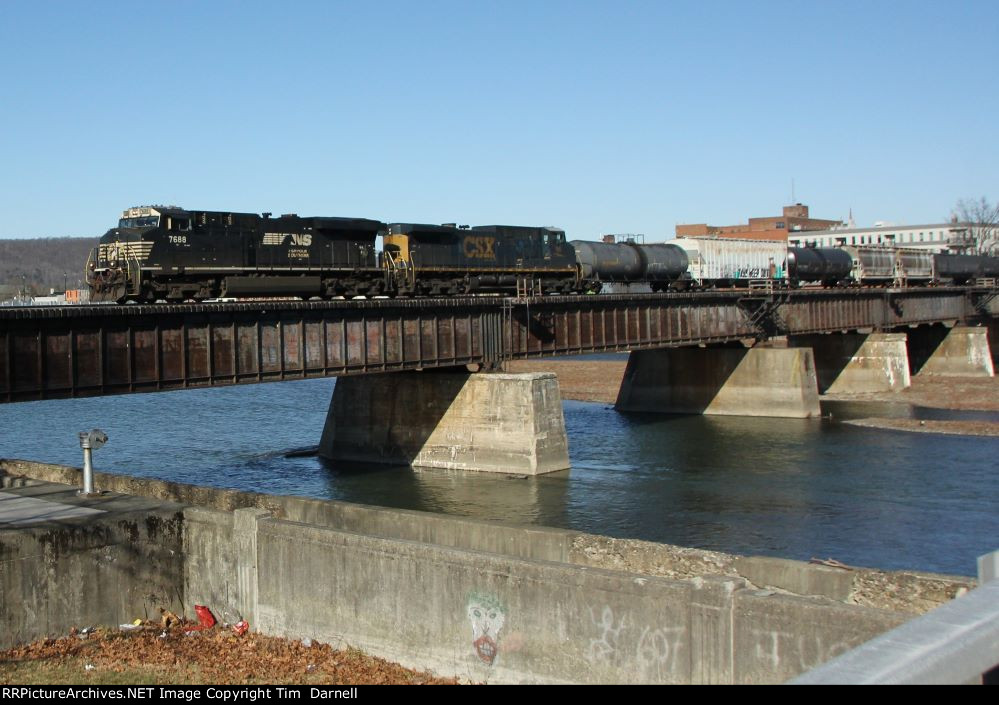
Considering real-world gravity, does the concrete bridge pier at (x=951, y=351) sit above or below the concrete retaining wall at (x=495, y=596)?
above

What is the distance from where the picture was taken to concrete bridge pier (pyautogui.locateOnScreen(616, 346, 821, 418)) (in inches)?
2224

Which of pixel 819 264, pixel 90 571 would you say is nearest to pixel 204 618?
pixel 90 571

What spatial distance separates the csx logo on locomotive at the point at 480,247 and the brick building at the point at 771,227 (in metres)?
113

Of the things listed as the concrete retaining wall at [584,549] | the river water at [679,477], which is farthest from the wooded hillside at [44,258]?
the concrete retaining wall at [584,549]

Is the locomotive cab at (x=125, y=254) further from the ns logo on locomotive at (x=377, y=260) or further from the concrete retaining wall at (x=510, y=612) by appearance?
the concrete retaining wall at (x=510, y=612)

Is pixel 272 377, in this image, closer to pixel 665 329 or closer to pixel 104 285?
pixel 104 285

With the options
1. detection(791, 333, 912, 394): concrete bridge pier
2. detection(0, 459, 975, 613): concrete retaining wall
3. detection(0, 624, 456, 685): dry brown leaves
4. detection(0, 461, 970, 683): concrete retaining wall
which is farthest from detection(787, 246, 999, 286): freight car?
detection(0, 624, 456, 685): dry brown leaves

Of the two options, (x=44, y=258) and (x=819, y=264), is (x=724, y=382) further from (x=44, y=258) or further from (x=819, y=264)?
(x=44, y=258)

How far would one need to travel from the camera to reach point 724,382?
5844cm

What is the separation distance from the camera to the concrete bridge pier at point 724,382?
185ft

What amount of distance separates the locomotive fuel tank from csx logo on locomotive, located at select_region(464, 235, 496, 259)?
27.0m

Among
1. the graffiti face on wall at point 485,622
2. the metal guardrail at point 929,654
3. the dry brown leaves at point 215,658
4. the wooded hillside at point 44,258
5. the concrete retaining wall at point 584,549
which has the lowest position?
the dry brown leaves at point 215,658

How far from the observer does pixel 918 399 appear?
64.1 metres

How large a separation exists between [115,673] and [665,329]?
40.3 m
